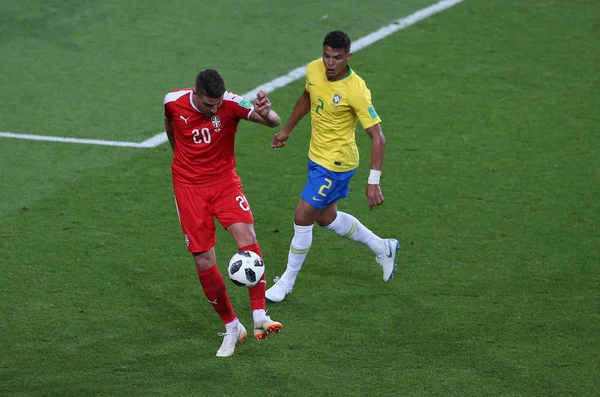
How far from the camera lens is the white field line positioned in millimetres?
11469

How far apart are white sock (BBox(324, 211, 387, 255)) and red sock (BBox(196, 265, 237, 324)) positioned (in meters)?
1.48

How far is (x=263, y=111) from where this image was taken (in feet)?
23.1

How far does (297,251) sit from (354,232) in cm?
59

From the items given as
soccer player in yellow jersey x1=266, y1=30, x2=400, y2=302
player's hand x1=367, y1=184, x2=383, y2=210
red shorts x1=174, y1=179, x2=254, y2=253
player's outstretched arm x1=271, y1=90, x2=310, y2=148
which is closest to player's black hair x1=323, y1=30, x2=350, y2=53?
soccer player in yellow jersey x1=266, y1=30, x2=400, y2=302

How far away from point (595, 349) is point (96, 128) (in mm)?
6493

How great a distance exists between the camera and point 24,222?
959 centimetres

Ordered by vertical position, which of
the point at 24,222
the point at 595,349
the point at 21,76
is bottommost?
the point at 595,349

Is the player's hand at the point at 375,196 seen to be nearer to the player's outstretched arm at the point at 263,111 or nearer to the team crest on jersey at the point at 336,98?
the team crest on jersey at the point at 336,98

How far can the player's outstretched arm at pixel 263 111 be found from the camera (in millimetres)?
7020

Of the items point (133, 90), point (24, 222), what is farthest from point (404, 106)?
point (24, 222)

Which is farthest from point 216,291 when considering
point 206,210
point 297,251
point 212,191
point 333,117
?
point 333,117

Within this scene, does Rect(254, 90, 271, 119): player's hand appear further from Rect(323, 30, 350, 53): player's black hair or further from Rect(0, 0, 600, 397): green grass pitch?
Rect(0, 0, 600, 397): green grass pitch

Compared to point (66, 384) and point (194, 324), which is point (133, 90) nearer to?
point (194, 324)

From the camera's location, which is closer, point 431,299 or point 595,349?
point 595,349
